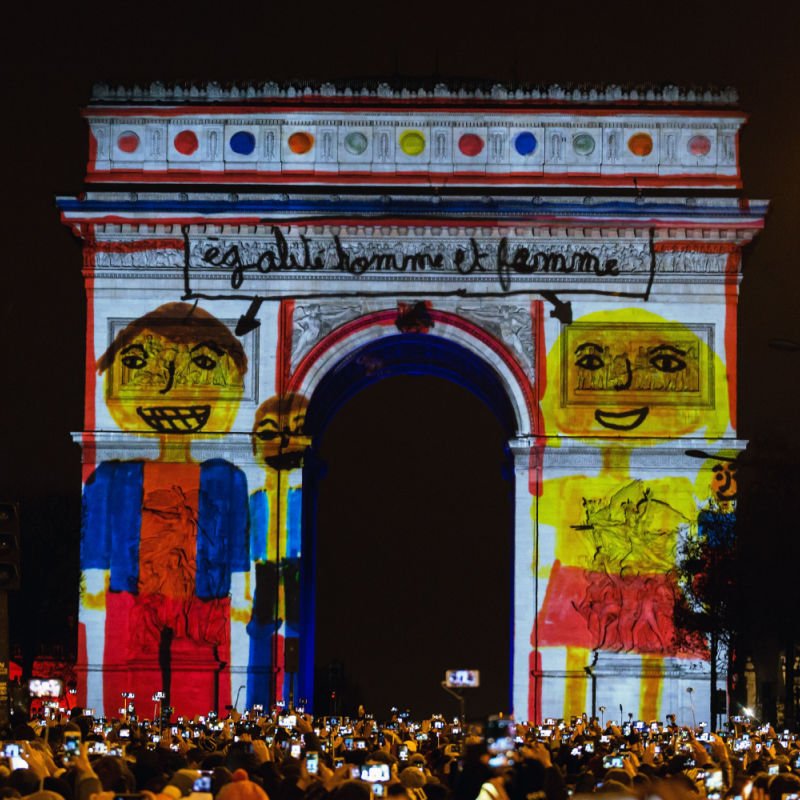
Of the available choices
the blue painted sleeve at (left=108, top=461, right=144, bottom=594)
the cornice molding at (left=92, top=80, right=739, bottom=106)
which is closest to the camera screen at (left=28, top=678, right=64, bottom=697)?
the blue painted sleeve at (left=108, top=461, right=144, bottom=594)

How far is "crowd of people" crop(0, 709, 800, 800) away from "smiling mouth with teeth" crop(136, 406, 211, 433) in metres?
22.8

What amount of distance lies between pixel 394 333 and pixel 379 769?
38.8 metres

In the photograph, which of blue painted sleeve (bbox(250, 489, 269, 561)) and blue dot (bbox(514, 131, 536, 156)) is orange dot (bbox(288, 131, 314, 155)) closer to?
blue dot (bbox(514, 131, 536, 156))

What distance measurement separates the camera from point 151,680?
59.7 meters

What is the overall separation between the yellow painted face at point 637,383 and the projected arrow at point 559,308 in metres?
0.25

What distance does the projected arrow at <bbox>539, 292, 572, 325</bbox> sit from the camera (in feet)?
200

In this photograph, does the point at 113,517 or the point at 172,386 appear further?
the point at 172,386

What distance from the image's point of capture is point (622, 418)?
60.8m

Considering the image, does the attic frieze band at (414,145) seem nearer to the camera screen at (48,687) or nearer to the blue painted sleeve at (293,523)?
the blue painted sleeve at (293,523)

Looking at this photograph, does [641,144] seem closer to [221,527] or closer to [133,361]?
[133,361]

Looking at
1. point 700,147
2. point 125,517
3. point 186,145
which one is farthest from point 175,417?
point 700,147

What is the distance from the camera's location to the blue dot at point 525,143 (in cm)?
6150

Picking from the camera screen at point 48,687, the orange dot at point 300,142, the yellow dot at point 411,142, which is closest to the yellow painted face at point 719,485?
the yellow dot at point 411,142

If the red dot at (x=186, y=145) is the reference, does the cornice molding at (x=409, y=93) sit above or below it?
above
